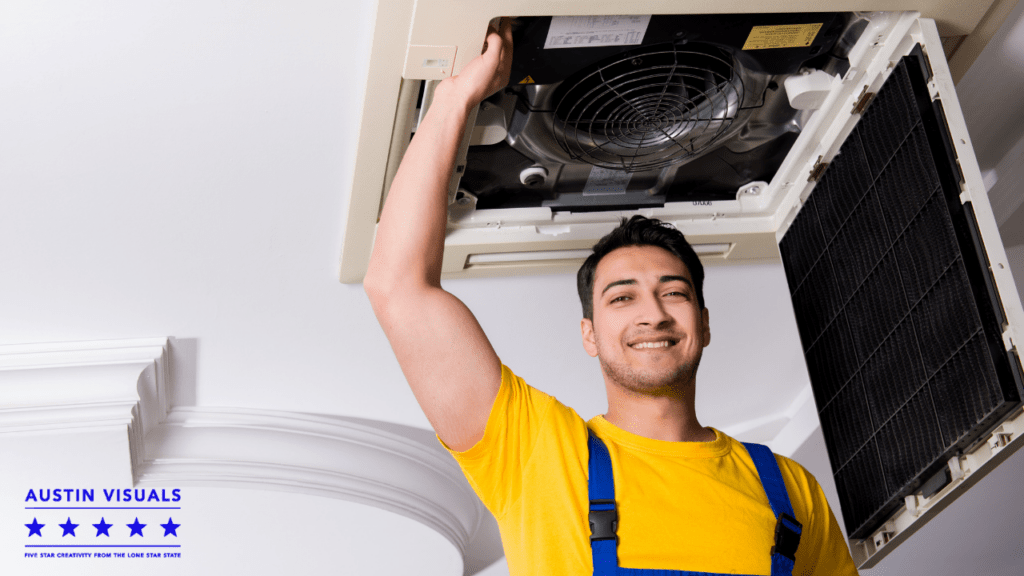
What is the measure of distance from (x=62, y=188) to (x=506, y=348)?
124 centimetres

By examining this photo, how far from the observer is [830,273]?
1.61 m

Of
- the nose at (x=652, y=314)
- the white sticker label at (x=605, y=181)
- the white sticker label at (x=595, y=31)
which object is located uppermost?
the white sticker label at (x=605, y=181)

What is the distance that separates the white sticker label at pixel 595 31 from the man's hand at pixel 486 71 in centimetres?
8

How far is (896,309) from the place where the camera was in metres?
1.44

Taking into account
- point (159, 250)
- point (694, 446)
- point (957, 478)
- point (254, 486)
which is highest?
point (159, 250)

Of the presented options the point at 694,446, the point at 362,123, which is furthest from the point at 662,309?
the point at 362,123

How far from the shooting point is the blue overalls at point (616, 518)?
1.25 metres

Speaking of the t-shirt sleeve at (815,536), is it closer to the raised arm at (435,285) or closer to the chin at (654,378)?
the chin at (654,378)

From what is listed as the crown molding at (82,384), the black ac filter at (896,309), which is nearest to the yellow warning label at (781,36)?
the black ac filter at (896,309)

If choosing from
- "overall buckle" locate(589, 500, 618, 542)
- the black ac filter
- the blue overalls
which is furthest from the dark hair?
"overall buckle" locate(589, 500, 618, 542)

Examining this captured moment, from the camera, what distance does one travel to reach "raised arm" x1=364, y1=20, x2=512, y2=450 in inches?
51.9

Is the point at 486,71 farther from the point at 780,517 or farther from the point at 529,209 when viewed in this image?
the point at 780,517

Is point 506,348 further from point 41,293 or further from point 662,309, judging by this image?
point 41,293

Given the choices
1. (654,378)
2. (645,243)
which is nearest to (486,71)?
(645,243)
